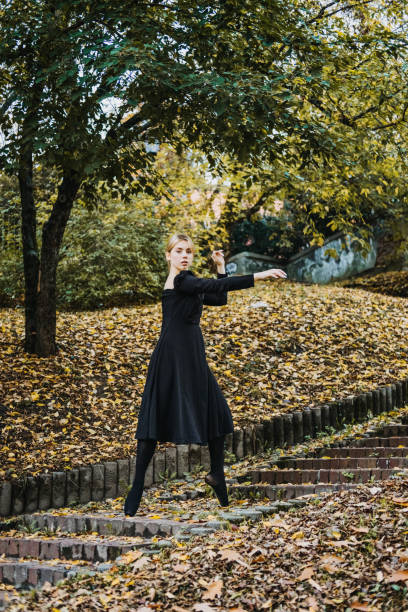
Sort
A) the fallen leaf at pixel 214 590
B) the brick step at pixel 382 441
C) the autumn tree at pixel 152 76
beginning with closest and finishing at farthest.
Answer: the fallen leaf at pixel 214 590
the autumn tree at pixel 152 76
the brick step at pixel 382 441

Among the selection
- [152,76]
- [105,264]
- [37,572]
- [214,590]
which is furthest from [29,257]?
[214,590]

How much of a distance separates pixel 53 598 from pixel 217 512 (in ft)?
4.80

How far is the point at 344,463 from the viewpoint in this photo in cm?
529

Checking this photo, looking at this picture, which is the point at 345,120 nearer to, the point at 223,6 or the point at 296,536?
the point at 223,6

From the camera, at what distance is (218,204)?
15.8m

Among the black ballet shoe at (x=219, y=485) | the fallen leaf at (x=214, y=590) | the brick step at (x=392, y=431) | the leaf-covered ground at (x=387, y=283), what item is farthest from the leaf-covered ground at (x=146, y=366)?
the leaf-covered ground at (x=387, y=283)

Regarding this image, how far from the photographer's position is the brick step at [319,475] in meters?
4.57

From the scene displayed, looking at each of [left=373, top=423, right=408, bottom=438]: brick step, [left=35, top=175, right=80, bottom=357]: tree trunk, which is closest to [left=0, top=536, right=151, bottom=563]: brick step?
[left=373, top=423, right=408, bottom=438]: brick step

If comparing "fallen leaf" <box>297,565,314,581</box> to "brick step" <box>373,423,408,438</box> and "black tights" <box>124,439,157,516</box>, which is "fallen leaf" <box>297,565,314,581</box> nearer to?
"black tights" <box>124,439,157,516</box>

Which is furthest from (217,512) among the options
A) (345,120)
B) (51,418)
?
(345,120)

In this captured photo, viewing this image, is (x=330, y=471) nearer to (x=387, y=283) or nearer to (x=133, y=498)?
(x=133, y=498)

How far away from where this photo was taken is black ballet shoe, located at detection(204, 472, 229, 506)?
4445mm

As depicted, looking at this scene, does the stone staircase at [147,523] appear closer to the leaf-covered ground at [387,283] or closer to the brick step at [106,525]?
the brick step at [106,525]

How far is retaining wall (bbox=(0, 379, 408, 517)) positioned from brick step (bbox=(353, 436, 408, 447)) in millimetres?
799
